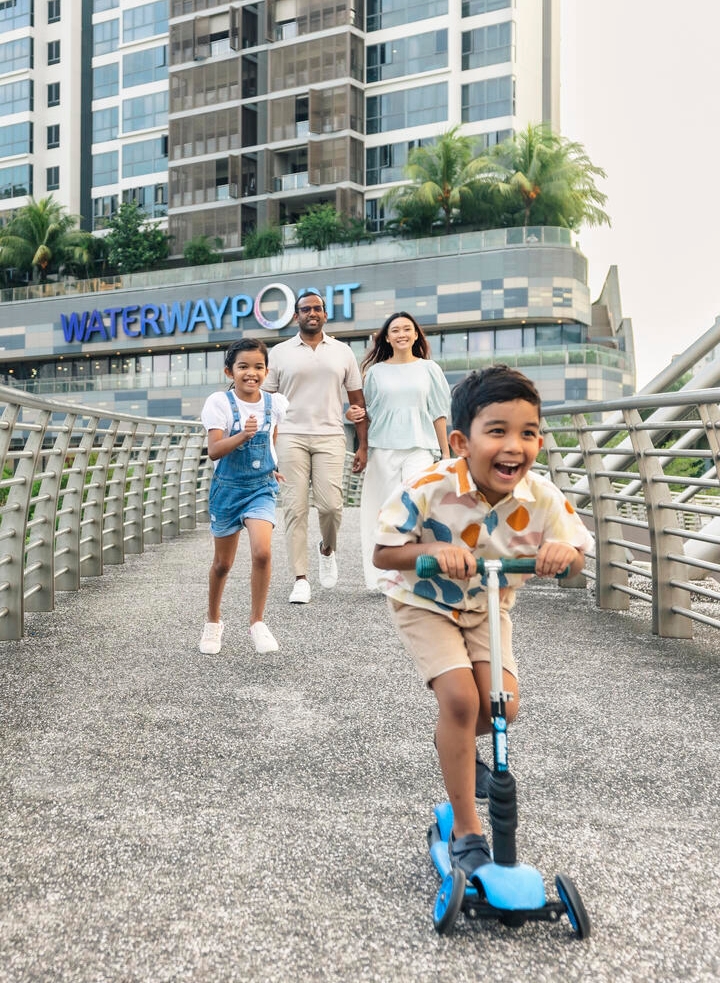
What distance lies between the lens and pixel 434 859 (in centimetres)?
263

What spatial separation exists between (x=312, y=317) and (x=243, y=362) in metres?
1.81

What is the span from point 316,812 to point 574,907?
3.42ft

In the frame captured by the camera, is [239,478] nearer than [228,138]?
Yes

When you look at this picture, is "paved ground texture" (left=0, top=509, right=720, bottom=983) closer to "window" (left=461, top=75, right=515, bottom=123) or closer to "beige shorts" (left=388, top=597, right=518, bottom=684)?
"beige shorts" (left=388, top=597, right=518, bottom=684)

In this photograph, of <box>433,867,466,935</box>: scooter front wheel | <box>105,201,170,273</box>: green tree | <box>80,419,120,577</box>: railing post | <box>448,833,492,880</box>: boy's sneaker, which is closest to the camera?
<box>433,867,466,935</box>: scooter front wheel

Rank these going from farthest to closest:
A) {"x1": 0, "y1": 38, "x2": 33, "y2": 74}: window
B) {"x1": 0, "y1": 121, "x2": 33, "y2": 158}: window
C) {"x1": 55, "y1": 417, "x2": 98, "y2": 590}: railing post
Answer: {"x1": 0, "y1": 38, "x2": 33, "y2": 74}: window < {"x1": 0, "y1": 121, "x2": 33, "y2": 158}: window < {"x1": 55, "y1": 417, "x2": 98, "y2": 590}: railing post

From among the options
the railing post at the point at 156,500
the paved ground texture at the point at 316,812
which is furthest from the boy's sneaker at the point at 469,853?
the railing post at the point at 156,500

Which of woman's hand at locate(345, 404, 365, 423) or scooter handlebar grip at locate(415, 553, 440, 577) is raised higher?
woman's hand at locate(345, 404, 365, 423)

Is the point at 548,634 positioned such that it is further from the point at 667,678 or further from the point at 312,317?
the point at 312,317

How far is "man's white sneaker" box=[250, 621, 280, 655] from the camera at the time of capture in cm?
543

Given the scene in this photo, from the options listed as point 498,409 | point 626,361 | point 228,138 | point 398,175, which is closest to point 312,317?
point 498,409

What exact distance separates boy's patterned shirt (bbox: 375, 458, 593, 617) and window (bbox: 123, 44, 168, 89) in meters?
63.0

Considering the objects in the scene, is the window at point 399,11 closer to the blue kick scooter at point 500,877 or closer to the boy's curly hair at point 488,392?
the boy's curly hair at point 488,392

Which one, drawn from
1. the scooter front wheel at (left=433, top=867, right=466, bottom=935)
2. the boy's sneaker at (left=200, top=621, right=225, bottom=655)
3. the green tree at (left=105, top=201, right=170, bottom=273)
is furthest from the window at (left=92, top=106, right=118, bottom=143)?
the scooter front wheel at (left=433, top=867, right=466, bottom=935)
